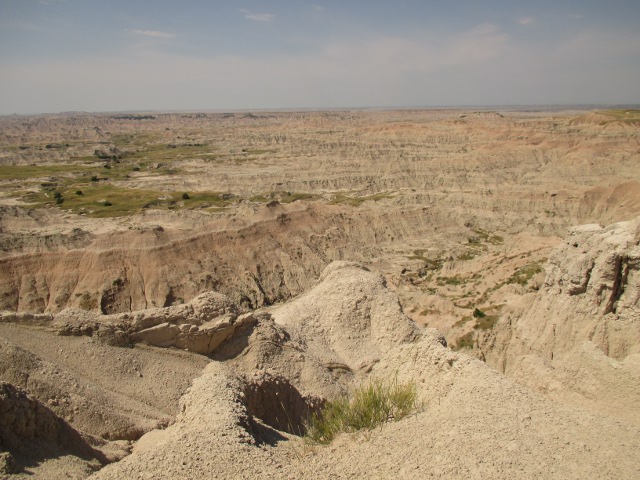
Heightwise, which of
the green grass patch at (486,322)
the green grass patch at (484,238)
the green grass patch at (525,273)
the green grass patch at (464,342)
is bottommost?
the green grass patch at (484,238)

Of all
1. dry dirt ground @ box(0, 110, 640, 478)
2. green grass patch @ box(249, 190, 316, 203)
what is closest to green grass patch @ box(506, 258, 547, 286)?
dry dirt ground @ box(0, 110, 640, 478)

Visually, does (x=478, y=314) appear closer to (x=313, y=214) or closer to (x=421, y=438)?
(x=421, y=438)

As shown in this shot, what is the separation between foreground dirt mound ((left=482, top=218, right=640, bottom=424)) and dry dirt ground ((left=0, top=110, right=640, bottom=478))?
0.23 ft

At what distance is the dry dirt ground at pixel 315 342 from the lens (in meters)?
9.75

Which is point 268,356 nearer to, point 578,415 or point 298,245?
point 578,415

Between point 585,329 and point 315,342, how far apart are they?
11651mm

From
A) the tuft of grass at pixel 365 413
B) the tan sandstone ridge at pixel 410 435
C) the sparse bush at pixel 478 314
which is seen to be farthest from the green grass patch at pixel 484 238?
the tuft of grass at pixel 365 413

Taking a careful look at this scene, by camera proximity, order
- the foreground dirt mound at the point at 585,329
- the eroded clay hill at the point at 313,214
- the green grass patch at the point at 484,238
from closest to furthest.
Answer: the foreground dirt mound at the point at 585,329
the eroded clay hill at the point at 313,214
the green grass patch at the point at 484,238

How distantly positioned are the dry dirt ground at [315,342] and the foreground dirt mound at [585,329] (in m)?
0.07

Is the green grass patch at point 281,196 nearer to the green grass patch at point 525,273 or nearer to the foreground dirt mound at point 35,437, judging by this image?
the green grass patch at point 525,273

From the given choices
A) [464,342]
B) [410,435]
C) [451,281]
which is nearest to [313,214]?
[451,281]

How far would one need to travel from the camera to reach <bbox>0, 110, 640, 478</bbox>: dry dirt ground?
32.0 feet

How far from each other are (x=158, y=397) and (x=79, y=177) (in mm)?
98287

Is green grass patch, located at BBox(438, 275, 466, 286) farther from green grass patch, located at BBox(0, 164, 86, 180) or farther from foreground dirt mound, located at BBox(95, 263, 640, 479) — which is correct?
green grass patch, located at BBox(0, 164, 86, 180)
